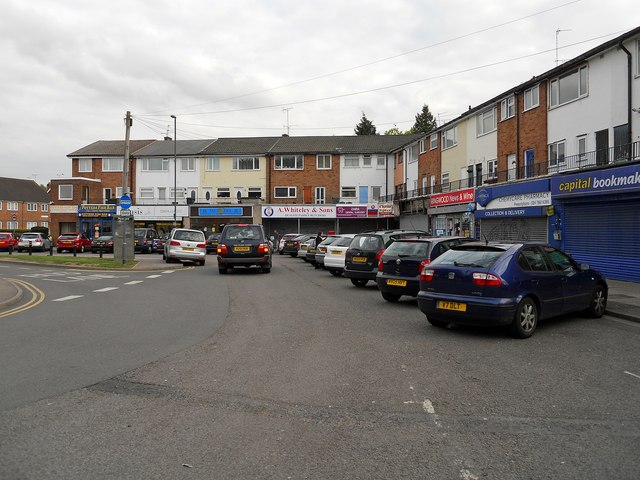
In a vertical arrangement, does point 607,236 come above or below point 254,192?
below

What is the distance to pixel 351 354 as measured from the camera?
6.77 meters

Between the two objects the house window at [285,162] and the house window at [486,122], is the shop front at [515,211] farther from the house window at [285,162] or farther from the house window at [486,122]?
the house window at [285,162]

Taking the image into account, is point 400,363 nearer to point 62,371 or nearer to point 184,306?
point 62,371

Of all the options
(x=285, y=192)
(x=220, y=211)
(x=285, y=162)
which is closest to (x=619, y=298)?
(x=220, y=211)

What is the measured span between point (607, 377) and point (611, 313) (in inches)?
207

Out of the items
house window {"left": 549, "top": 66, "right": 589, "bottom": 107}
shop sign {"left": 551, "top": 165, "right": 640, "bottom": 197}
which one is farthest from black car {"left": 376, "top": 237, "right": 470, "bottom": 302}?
house window {"left": 549, "top": 66, "right": 589, "bottom": 107}

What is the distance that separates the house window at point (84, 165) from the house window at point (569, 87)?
4604 cm

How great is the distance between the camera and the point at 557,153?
22.5 metres

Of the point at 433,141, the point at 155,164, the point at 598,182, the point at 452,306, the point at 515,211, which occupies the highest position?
the point at 155,164

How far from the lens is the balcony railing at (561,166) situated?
59.0ft

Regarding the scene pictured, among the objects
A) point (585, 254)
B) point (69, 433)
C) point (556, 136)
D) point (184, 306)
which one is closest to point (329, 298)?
point (184, 306)

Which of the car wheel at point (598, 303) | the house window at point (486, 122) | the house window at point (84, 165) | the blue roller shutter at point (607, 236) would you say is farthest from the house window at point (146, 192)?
the car wheel at point (598, 303)

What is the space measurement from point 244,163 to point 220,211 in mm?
5830

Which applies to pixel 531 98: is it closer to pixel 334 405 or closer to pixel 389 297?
pixel 389 297
